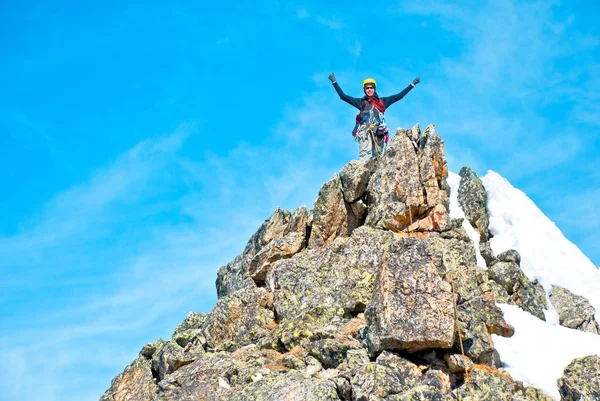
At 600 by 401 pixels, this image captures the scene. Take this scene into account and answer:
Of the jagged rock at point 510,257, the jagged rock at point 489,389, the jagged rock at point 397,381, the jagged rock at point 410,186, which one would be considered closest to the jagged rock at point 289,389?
the jagged rock at point 397,381

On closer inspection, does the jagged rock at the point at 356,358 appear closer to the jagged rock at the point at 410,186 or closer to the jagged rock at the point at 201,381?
the jagged rock at the point at 201,381

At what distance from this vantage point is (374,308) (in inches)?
896

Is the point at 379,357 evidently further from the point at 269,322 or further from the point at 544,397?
the point at 269,322

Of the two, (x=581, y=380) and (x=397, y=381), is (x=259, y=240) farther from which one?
(x=581, y=380)

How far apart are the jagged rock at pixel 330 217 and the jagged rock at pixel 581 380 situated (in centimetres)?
1329

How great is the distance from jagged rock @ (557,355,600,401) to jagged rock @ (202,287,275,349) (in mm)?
11484

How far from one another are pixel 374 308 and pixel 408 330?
5.67 ft

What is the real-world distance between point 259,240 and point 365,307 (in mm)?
11177

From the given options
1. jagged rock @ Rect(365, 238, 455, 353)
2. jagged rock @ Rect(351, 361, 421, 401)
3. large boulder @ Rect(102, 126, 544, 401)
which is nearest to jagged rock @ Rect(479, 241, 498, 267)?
large boulder @ Rect(102, 126, 544, 401)

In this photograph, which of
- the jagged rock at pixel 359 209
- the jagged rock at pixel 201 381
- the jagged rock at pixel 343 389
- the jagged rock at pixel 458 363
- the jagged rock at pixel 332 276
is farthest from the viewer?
the jagged rock at pixel 359 209

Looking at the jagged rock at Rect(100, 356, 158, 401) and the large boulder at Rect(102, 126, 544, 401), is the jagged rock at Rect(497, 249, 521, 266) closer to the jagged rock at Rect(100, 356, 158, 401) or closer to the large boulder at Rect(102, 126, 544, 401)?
the large boulder at Rect(102, 126, 544, 401)

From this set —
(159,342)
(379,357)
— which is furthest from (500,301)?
A: (159,342)

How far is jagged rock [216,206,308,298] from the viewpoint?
34125 mm

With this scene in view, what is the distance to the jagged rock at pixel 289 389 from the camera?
800 inches
